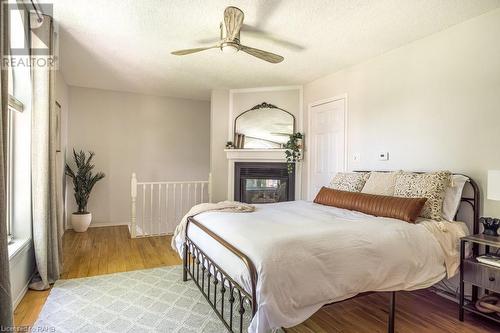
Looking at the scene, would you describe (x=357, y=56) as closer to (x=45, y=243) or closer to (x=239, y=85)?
(x=239, y=85)

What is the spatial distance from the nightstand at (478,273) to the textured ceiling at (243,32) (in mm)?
1952

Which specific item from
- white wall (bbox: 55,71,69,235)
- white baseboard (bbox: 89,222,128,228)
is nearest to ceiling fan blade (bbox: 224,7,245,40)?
white wall (bbox: 55,71,69,235)

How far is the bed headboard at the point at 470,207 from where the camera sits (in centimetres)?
254

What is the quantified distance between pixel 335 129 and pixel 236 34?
2254 mm

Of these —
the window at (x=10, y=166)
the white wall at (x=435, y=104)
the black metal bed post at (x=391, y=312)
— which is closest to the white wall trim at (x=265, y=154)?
the white wall at (x=435, y=104)

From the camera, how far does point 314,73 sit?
4316 mm

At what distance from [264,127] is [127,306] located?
11.7ft

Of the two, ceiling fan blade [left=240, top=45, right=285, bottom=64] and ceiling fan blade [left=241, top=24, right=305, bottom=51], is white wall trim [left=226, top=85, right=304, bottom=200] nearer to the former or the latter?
ceiling fan blade [left=241, top=24, right=305, bottom=51]

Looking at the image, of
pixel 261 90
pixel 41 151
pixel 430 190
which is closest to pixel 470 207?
pixel 430 190

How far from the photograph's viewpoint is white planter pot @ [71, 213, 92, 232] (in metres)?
4.82

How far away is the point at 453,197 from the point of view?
2.56 meters

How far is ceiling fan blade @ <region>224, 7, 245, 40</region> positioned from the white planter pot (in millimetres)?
4036

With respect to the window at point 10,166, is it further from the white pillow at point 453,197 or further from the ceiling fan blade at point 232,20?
the white pillow at point 453,197

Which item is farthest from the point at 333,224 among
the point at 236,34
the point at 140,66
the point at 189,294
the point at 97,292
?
the point at 140,66
